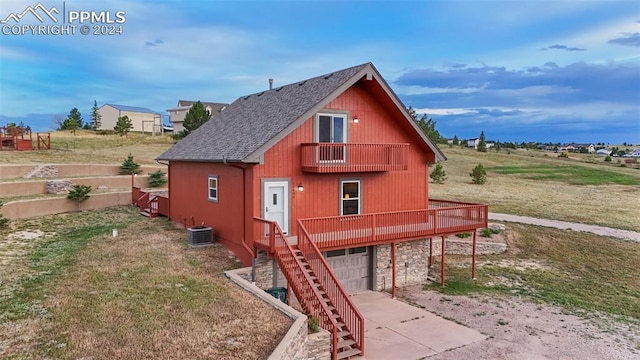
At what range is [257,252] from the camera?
1343 cm

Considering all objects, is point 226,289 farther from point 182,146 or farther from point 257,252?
point 182,146

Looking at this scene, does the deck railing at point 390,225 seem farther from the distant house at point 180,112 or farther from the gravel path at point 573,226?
the distant house at point 180,112

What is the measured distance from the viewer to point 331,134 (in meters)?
15.4

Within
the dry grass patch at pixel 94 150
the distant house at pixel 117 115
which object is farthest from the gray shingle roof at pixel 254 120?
the distant house at pixel 117 115

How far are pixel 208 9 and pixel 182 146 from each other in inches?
279

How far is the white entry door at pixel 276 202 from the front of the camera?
1398cm

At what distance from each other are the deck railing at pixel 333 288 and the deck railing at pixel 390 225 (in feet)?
1.74

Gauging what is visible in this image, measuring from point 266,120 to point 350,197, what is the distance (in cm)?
410

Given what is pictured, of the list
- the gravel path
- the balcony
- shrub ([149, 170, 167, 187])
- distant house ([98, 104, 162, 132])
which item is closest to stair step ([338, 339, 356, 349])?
the balcony

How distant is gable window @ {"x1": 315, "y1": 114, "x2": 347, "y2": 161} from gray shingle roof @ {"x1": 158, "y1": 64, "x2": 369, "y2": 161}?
0.89 meters

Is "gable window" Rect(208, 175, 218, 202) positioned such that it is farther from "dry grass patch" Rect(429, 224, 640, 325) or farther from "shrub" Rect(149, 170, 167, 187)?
"shrub" Rect(149, 170, 167, 187)

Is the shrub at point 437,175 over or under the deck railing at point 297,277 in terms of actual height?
over

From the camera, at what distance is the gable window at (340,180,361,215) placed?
15.7 metres

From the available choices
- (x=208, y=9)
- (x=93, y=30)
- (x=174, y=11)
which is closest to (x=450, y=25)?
(x=208, y=9)
